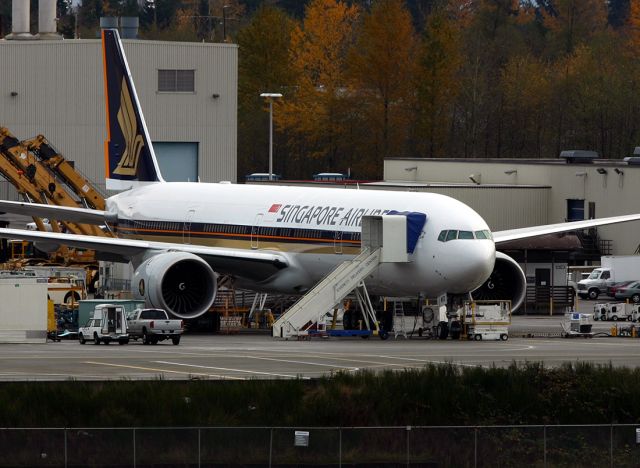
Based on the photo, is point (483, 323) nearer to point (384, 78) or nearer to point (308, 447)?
point (308, 447)

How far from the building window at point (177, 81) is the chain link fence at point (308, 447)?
5595 cm

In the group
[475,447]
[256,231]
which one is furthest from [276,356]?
[475,447]

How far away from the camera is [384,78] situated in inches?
4464

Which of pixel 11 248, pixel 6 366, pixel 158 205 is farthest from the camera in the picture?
pixel 11 248

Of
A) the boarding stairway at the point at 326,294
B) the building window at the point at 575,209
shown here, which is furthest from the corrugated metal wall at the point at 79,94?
the boarding stairway at the point at 326,294

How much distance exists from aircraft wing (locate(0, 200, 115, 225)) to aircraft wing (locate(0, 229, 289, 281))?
3.20m

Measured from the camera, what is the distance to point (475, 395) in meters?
31.1

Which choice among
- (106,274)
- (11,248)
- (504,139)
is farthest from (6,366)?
(504,139)

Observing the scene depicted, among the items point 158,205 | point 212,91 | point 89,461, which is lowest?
point 89,461

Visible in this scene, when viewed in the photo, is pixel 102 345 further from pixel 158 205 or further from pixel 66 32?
pixel 66 32

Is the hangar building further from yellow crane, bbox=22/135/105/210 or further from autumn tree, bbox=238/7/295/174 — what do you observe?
autumn tree, bbox=238/7/295/174

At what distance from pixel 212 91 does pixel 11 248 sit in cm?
1514

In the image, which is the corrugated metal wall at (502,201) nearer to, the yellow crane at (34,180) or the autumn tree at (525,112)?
the yellow crane at (34,180)

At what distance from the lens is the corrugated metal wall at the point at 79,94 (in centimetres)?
8075
